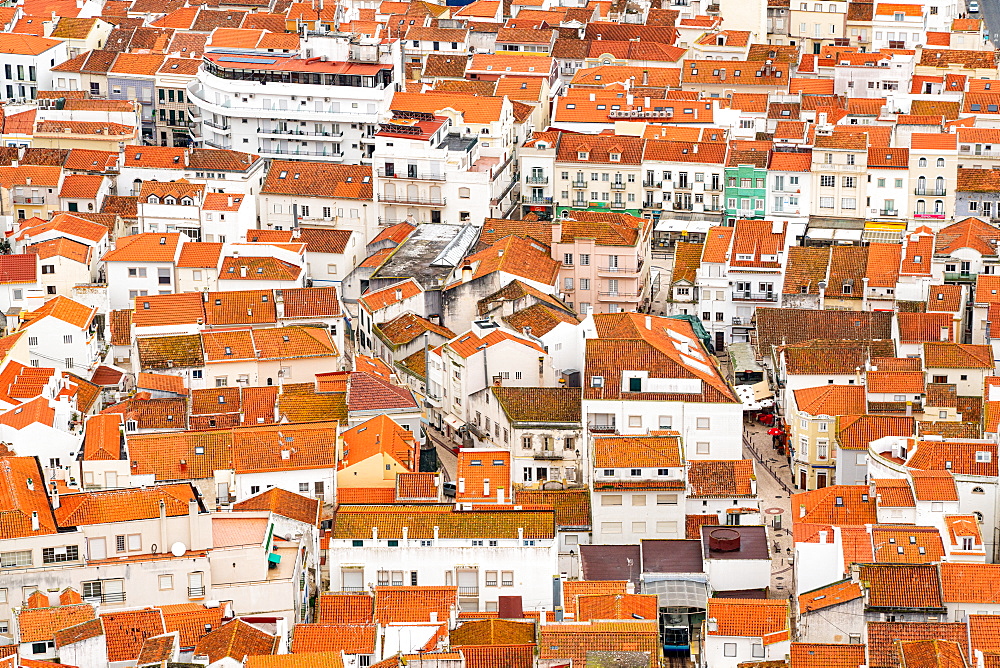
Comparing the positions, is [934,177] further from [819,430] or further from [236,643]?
[236,643]

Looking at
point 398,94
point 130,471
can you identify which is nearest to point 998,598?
point 130,471

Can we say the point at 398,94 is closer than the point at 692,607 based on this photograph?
No

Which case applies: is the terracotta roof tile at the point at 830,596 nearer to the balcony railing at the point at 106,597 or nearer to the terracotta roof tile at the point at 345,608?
the terracotta roof tile at the point at 345,608

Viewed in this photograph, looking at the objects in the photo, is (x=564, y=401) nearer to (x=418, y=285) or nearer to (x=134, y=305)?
(x=418, y=285)

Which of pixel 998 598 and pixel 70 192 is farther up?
pixel 70 192

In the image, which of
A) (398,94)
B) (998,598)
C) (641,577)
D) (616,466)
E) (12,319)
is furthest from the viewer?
(398,94)

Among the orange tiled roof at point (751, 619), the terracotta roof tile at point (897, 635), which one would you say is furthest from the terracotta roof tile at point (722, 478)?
the terracotta roof tile at point (897, 635)
